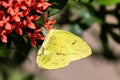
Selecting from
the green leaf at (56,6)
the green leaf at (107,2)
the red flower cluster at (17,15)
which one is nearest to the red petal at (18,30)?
the red flower cluster at (17,15)

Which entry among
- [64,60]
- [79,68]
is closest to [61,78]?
[79,68]

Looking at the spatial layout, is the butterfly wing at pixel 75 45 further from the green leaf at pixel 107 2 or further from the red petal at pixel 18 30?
the green leaf at pixel 107 2

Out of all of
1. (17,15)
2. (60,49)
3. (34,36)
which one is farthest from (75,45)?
(17,15)

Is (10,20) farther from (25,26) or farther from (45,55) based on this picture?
(45,55)

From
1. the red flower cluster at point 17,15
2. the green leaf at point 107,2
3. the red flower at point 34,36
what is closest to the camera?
the red flower cluster at point 17,15

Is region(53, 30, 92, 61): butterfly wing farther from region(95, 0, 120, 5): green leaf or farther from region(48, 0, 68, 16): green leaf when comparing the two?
region(95, 0, 120, 5): green leaf

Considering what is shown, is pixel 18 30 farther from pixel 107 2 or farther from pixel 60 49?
pixel 107 2
